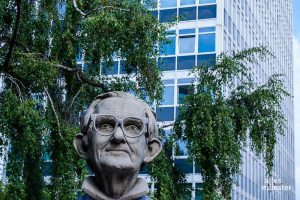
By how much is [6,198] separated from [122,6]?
4.66m

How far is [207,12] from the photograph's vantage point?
31.5 metres

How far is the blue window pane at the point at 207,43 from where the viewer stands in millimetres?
30812

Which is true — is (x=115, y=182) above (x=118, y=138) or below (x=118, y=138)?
below

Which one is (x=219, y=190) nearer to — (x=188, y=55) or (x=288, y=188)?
(x=188, y=55)

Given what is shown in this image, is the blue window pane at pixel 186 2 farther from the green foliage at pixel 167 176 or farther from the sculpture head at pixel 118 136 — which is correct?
the sculpture head at pixel 118 136

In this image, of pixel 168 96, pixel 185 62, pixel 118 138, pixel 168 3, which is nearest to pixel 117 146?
pixel 118 138

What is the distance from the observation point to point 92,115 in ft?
15.9

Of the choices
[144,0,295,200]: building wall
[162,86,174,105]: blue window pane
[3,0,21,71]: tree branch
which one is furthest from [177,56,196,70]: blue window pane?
[3,0,21,71]: tree branch

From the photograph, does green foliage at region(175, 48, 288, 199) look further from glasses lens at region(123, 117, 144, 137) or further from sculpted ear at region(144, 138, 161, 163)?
glasses lens at region(123, 117, 144, 137)

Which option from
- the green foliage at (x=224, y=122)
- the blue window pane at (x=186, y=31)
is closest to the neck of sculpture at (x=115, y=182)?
the green foliage at (x=224, y=122)

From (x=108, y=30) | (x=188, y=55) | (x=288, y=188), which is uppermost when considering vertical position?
(x=188, y=55)

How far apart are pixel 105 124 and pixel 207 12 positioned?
2713 cm

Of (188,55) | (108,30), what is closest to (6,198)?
(108,30)

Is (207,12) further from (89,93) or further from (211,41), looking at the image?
(89,93)
